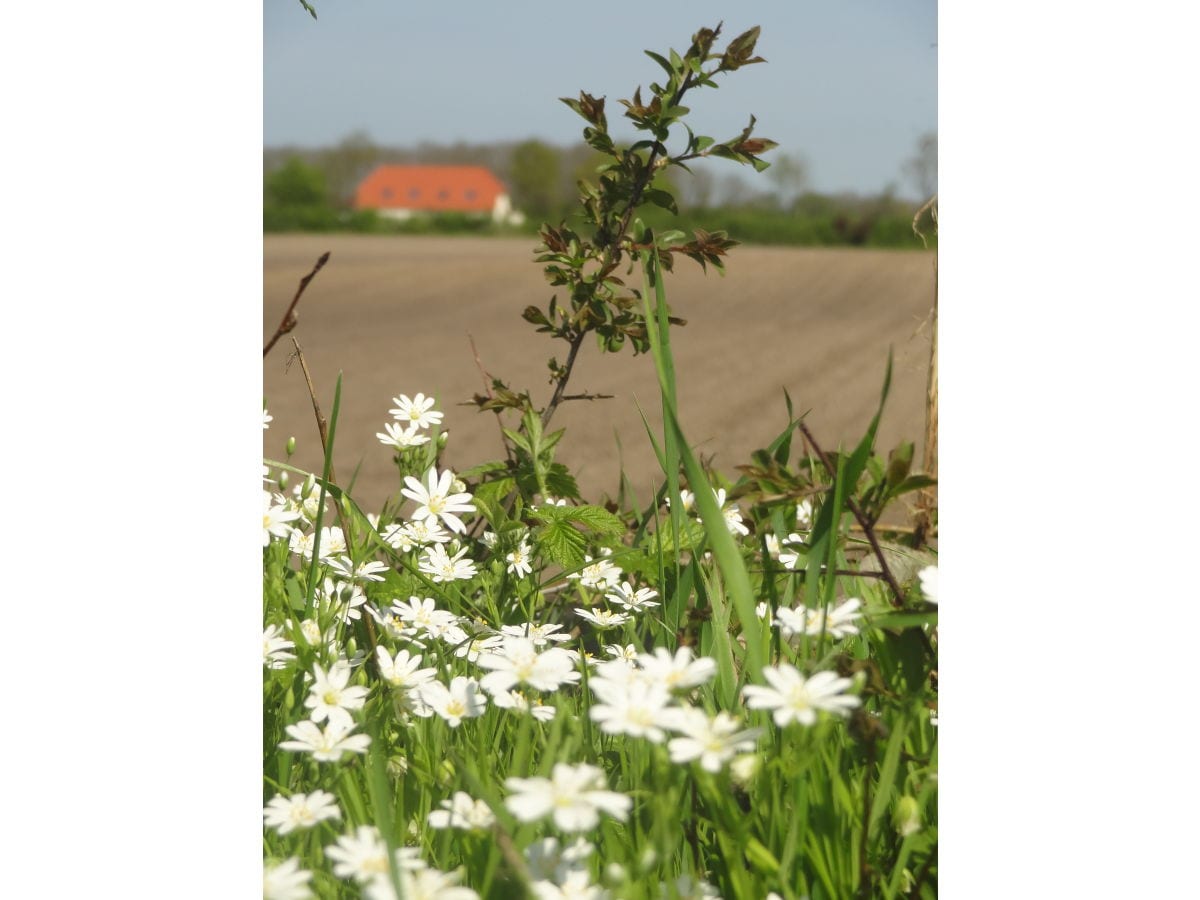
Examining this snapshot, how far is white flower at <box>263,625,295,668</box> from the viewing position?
116 cm

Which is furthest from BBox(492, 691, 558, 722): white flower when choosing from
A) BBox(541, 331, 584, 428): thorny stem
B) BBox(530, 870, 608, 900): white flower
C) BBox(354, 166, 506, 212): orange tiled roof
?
BBox(354, 166, 506, 212): orange tiled roof

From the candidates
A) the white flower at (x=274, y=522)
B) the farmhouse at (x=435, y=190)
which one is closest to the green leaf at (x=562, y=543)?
the white flower at (x=274, y=522)

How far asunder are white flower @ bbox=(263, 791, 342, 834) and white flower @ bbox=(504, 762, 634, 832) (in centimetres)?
24

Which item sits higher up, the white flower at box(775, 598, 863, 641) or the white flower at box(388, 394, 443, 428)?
the white flower at box(388, 394, 443, 428)

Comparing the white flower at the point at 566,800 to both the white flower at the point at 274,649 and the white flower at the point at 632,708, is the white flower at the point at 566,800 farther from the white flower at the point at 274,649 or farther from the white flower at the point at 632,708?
the white flower at the point at 274,649

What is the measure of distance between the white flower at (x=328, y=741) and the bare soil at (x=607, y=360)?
57 centimetres

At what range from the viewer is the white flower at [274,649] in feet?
3.81

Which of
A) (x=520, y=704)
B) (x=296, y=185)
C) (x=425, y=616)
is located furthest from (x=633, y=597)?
(x=296, y=185)

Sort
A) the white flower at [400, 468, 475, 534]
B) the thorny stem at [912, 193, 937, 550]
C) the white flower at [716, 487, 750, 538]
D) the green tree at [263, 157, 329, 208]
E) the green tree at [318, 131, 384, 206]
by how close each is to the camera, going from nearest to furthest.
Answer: the white flower at [400, 468, 475, 534]
the white flower at [716, 487, 750, 538]
the thorny stem at [912, 193, 937, 550]
the green tree at [318, 131, 384, 206]
the green tree at [263, 157, 329, 208]

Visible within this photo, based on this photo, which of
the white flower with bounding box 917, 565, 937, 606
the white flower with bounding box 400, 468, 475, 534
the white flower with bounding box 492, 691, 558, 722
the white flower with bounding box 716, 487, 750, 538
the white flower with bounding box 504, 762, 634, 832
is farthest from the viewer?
the white flower with bounding box 716, 487, 750, 538

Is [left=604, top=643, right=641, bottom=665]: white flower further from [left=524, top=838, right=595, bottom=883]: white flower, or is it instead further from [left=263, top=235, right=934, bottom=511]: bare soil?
[left=524, top=838, right=595, bottom=883]: white flower

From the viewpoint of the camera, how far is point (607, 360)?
723 cm
